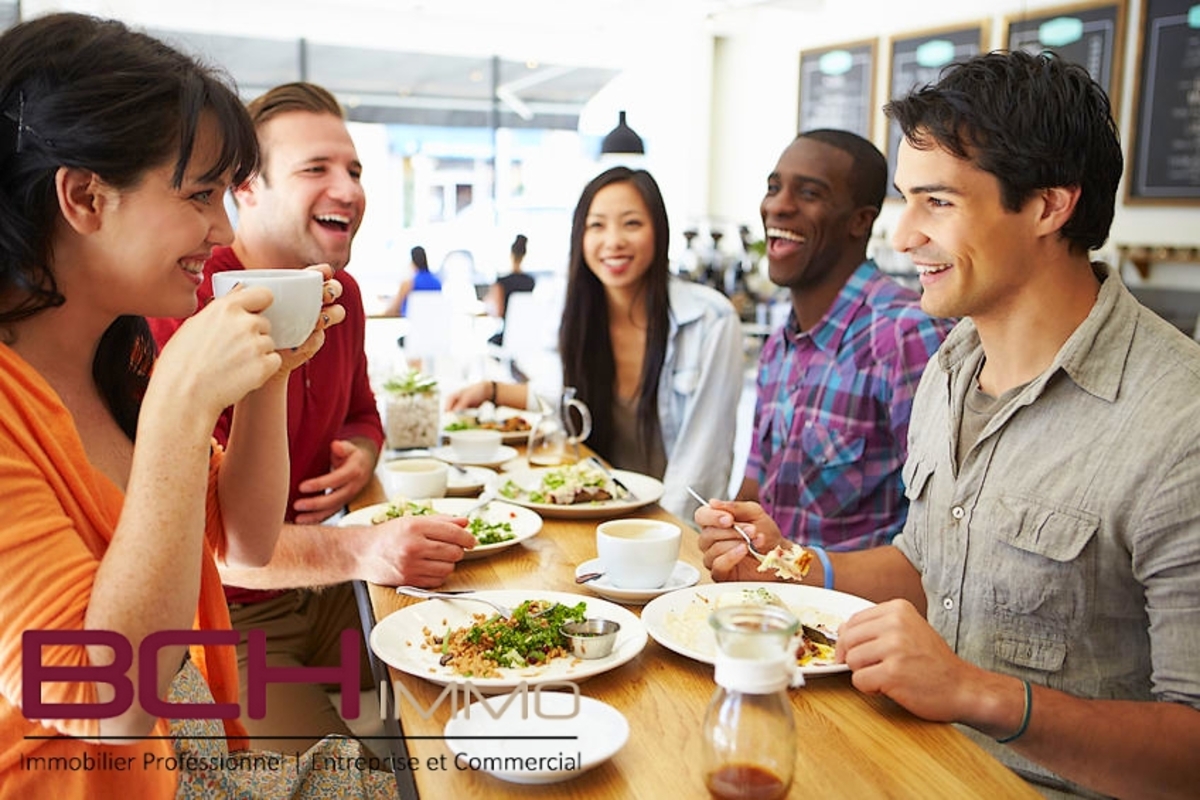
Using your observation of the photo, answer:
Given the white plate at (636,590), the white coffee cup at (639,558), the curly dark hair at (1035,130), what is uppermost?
the curly dark hair at (1035,130)

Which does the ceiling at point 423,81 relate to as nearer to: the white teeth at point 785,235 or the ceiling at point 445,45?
the ceiling at point 445,45

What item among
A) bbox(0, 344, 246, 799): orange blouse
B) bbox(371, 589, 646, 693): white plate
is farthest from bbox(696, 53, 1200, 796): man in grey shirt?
bbox(0, 344, 246, 799): orange blouse

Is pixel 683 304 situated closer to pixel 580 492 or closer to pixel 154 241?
pixel 580 492

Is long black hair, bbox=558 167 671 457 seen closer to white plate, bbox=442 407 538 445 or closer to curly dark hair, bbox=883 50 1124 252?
white plate, bbox=442 407 538 445

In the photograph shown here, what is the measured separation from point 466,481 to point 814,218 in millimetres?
1140

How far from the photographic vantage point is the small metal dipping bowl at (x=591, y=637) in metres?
1.27

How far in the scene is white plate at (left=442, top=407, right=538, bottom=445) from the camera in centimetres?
279

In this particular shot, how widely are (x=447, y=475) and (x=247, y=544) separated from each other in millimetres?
616

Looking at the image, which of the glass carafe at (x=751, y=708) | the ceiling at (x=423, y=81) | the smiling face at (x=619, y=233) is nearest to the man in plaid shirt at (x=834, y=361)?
the smiling face at (x=619, y=233)

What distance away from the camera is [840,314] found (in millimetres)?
2498

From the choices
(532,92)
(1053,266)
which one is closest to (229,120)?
(1053,266)

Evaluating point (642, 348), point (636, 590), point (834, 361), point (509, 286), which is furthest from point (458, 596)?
point (509, 286)

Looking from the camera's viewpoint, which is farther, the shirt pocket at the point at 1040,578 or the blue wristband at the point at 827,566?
the blue wristband at the point at 827,566

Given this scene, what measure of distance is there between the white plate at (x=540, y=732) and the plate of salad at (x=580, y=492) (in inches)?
33.3
